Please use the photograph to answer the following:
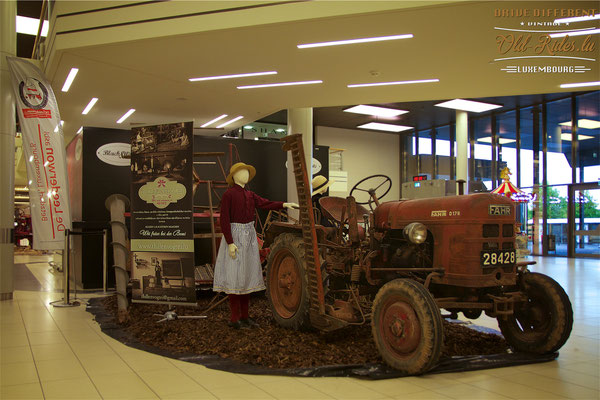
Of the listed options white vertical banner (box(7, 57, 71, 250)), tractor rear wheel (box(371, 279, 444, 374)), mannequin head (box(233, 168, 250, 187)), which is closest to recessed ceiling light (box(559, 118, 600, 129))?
mannequin head (box(233, 168, 250, 187))

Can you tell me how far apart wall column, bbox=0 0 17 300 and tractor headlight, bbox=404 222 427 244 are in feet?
20.1

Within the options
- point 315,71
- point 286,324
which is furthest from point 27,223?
point 286,324

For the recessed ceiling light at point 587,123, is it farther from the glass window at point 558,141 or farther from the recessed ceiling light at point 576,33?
the recessed ceiling light at point 576,33

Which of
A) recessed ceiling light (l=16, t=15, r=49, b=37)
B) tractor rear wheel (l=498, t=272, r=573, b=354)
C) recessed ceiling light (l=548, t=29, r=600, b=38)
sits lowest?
tractor rear wheel (l=498, t=272, r=573, b=354)

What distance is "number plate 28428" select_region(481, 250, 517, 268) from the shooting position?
3508mm

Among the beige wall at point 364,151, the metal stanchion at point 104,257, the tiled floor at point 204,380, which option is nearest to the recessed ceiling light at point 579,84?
the tiled floor at point 204,380

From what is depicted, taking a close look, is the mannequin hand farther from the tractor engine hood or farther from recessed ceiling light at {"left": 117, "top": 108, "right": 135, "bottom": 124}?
recessed ceiling light at {"left": 117, "top": 108, "right": 135, "bottom": 124}

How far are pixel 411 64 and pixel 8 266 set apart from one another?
6458 millimetres

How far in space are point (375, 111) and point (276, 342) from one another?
12792 mm

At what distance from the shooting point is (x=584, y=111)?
14.9 meters

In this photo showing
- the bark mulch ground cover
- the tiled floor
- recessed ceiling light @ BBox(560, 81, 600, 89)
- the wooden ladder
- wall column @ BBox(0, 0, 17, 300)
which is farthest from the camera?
recessed ceiling light @ BBox(560, 81, 600, 89)

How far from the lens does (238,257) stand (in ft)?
15.4

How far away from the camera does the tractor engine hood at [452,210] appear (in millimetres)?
3529

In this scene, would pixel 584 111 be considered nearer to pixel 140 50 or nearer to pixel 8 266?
pixel 140 50
